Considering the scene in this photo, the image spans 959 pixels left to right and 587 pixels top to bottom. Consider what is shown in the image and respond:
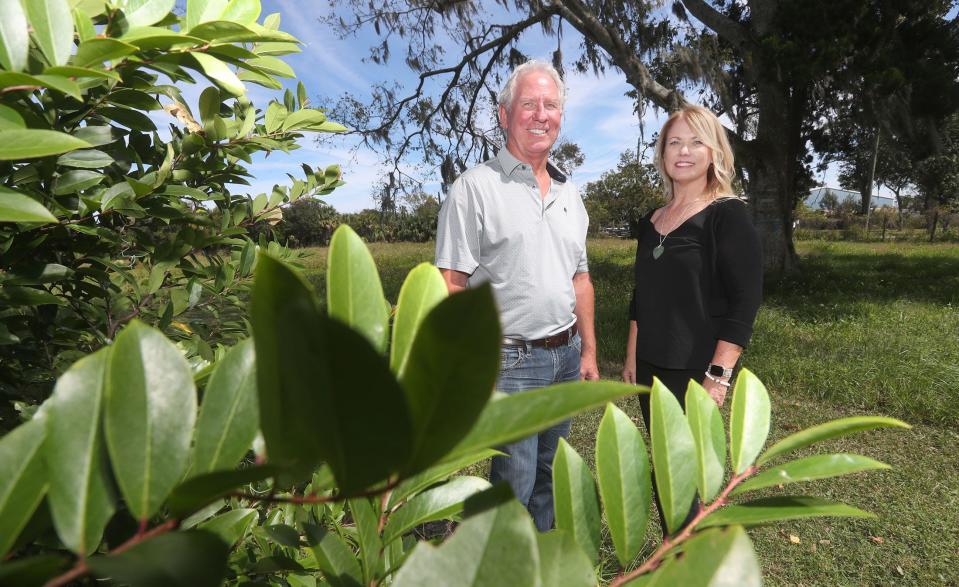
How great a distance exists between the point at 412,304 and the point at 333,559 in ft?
0.72

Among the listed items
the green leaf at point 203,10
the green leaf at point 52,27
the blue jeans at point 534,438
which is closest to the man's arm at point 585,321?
the blue jeans at point 534,438

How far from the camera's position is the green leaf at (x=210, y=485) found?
8.1 inches

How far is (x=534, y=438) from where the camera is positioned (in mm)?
2066

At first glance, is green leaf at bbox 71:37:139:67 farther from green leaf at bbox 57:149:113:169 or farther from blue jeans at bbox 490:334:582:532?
blue jeans at bbox 490:334:582:532

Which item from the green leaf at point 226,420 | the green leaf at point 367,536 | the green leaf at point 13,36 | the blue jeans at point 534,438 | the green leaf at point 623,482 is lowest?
the blue jeans at point 534,438

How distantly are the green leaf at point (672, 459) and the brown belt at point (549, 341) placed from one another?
5.14 ft

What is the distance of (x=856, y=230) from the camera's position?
29.9m

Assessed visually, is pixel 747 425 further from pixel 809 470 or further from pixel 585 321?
pixel 585 321

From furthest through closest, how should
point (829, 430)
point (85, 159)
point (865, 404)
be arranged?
point (865, 404) < point (85, 159) < point (829, 430)

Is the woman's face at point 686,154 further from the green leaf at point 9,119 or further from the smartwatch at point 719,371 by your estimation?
the green leaf at point 9,119

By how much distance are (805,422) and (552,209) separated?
3341 mm

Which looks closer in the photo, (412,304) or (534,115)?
(412,304)

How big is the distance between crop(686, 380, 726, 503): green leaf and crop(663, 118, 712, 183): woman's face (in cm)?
187

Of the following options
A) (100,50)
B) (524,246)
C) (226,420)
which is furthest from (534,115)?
(226,420)
